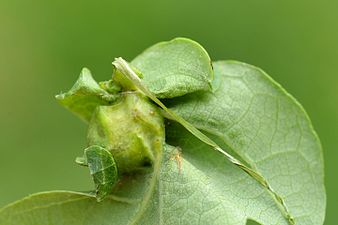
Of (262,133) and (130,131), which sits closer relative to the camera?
(130,131)

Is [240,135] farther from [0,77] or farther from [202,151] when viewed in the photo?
[0,77]

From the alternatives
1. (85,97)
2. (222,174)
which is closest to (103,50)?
→ (85,97)

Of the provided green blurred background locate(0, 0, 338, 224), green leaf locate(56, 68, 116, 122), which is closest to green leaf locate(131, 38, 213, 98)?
green leaf locate(56, 68, 116, 122)

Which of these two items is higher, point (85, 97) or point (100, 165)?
point (85, 97)

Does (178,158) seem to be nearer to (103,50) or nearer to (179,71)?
(179,71)

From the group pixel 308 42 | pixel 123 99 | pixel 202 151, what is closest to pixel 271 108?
pixel 202 151

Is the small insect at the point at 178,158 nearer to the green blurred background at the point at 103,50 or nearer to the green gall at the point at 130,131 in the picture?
the green gall at the point at 130,131
